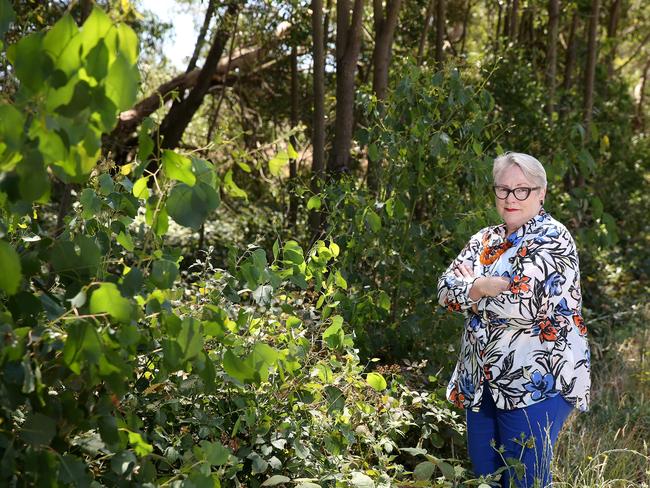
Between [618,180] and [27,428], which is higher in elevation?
[618,180]

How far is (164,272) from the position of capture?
235 cm

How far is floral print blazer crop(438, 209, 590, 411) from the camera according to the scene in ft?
12.0

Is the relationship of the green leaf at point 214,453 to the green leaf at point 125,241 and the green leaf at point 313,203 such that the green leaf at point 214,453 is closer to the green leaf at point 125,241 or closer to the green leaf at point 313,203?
the green leaf at point 125,241

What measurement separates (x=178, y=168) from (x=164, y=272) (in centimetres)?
28

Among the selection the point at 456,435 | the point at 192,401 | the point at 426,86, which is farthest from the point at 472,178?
the point at 192,401

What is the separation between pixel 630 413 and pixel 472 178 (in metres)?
1.74

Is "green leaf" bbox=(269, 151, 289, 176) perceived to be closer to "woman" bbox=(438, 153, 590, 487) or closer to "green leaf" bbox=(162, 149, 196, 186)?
"green leaf" bbox=(162, 149, 196, 186)

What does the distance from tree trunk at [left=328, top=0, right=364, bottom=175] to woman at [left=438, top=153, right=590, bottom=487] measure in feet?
8.88

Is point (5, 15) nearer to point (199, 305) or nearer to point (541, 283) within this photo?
point (199, 305)

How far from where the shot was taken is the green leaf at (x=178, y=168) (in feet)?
7.38

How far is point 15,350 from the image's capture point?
210 cm

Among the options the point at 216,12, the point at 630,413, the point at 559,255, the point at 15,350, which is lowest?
the point at 630,413

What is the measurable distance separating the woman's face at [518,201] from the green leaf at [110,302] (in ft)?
6.95

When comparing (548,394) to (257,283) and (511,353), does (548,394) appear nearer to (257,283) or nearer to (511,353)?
(511,353)
